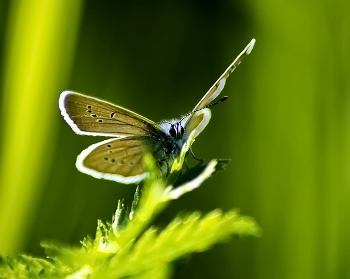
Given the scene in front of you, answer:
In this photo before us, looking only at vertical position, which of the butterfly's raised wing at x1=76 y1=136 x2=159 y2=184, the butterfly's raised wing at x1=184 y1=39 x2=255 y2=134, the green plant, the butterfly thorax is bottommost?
the green plant

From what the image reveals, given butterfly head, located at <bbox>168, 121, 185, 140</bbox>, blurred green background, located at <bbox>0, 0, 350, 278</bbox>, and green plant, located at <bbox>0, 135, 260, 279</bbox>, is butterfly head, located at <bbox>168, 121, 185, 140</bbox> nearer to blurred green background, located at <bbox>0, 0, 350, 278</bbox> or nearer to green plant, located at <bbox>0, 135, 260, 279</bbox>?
blurred green background, located at <bbox>0, 0, 350, 278</bbox>

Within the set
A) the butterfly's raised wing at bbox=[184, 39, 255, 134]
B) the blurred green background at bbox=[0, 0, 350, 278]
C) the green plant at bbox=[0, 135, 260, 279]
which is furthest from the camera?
the blurred green background at bbox=[0, 0, 350, 278]

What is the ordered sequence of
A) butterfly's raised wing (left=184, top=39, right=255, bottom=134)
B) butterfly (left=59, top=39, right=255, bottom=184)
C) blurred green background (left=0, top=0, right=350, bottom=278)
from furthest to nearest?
blurred green background (left=0, top=0, right=350, bottom=278)
butterfly (left=59, top=39, right=255, bottom=184)
butterfly's raised wing (left=184, top=39, right=255, bottom=134)

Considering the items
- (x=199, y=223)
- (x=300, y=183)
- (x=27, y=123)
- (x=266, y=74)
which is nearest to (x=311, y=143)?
(x=300, y=183)

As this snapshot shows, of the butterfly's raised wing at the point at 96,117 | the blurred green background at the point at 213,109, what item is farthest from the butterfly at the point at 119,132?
the blurred green background at the point at 213,109

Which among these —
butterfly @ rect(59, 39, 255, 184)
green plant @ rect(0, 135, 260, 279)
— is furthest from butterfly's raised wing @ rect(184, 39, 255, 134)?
green plant @ rect(0, 135, 260, 279)

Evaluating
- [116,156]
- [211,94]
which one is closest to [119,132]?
[116,156]
